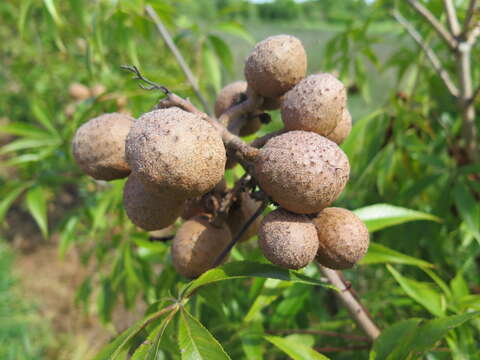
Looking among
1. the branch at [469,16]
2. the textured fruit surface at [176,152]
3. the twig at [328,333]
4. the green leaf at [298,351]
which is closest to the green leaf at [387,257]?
the twig at [328,333]

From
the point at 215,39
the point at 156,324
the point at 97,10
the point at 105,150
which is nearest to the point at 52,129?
the point at 97,10

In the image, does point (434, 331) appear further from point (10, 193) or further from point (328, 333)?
point (10, 193)

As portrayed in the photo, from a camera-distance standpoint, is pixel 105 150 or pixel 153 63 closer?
pixel 105 150

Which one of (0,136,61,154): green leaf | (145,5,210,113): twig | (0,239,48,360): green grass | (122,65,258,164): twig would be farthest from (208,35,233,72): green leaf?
(0,239,48,360): green grass

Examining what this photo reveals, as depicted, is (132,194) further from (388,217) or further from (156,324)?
(388,217)

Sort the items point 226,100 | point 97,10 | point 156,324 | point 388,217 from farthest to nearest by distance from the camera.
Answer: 1. point 97,10
2. point 388,217
3. point 226,100
4. point 156,324

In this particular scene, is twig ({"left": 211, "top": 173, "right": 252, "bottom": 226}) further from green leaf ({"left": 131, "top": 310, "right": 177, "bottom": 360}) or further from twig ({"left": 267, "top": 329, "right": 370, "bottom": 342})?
twig ({"left": 267, "top": 329, "right": 370, "bottom": 342})
